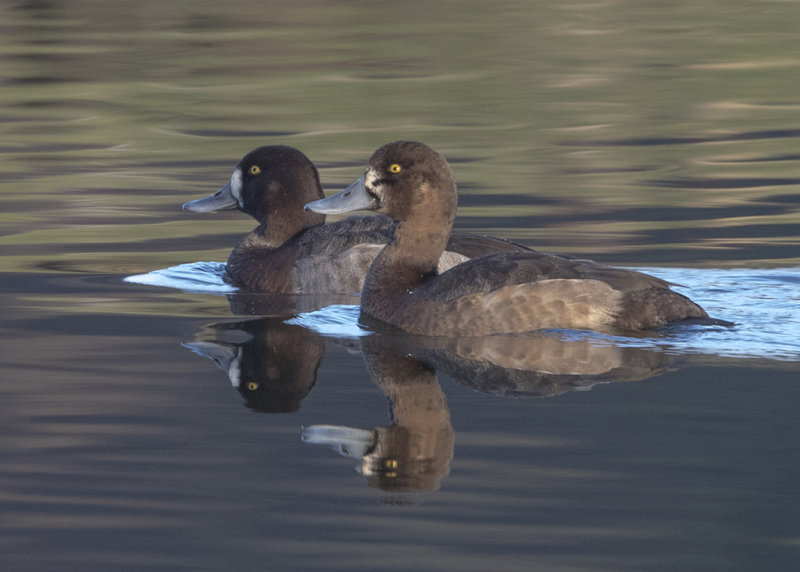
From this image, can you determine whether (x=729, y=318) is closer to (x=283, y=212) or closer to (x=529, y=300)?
(x=529, y=300)

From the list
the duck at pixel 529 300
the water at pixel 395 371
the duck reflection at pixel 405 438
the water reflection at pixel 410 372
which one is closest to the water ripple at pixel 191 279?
the water at pixel 395 371

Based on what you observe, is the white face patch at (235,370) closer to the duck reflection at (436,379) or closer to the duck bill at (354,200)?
the duck reflection at (436,379)

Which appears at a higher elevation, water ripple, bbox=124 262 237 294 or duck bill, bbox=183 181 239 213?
duck bill, bbox=183 181 239 213

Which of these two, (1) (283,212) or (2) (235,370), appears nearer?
(2) (235,370)

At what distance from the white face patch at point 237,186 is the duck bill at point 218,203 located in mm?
29

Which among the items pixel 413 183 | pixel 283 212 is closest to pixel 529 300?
pixel 413 183

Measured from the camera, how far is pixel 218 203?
1082 centimetres

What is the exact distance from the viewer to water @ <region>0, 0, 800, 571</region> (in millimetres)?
4609

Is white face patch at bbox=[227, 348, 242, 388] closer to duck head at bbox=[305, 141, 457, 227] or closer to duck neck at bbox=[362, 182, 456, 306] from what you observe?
duck neck at bbox=[362, 182, 456, 306]

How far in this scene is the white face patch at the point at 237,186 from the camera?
34.8ft

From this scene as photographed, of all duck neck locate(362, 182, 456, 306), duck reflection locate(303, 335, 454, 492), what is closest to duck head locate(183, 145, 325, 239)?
duck neck locate(362, 182, 456, 306)

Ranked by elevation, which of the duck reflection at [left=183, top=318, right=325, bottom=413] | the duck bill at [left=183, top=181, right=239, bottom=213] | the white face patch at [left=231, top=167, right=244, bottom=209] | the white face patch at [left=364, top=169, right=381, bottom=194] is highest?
the white face patch at [left=364, top=169, right=381, bottom=194]

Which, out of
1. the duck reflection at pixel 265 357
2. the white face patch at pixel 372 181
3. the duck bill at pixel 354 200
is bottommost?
the duck reflection at pixel 265 357

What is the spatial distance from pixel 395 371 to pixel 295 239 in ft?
11.3
